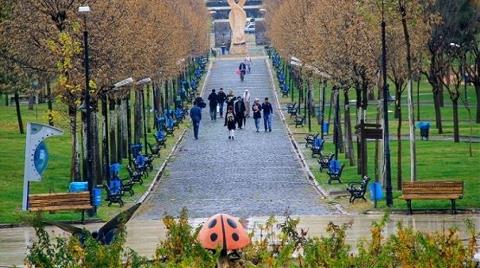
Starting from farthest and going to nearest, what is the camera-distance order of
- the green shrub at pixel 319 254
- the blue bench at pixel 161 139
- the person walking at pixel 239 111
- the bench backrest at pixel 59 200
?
the person walking at pixel 239 111 < the blue bench at pixel 161 139 < the bench backrest at pixel 59 200 < the green shrub at pixel 319 254

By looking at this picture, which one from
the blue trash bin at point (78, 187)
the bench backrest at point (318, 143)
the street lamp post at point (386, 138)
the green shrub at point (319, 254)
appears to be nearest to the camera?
the green shrub at point (319, 254)

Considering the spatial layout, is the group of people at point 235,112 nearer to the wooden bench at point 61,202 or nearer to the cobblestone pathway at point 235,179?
the cobblestone pathway at point 235,179

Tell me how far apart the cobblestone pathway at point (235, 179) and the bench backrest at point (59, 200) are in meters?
1.50

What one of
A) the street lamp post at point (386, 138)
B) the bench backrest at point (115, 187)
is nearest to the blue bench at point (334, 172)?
the street lamp post at point (386, 138)

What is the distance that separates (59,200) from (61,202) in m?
0.07

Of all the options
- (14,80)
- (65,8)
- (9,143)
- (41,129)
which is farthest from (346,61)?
(14,80)

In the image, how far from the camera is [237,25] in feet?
484

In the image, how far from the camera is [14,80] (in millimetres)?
70312

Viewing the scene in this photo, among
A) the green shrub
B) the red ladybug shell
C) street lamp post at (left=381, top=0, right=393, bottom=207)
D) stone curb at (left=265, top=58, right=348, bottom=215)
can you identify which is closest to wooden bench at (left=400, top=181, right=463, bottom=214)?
street lamp post at (left=381, top=0, right=393, bottom=207)

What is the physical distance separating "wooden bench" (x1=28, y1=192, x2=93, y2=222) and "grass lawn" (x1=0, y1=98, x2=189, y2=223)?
0.31 m

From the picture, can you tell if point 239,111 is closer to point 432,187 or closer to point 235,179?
point 235,179

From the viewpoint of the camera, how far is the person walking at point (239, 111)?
7075 cm

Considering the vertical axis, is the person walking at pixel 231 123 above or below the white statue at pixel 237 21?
below

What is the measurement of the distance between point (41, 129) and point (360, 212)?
26.6ft
